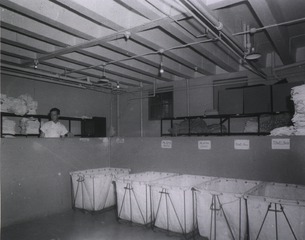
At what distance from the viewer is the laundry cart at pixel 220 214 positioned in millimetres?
2982

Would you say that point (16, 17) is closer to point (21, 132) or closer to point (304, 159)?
point (21, 132)

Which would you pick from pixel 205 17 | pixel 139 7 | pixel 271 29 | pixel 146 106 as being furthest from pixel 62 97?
pixel 271 29

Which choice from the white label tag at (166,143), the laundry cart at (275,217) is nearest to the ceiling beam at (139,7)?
the white label tag at (166,143)

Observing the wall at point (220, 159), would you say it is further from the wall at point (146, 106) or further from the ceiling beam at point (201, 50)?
the wall at point (146, 106)

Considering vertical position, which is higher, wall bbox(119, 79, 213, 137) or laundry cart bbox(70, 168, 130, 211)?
wall bbox(119, 79, 213, 137)

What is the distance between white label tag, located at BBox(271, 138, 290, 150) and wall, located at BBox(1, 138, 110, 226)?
3605 mm

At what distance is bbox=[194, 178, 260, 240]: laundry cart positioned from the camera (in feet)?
9.78

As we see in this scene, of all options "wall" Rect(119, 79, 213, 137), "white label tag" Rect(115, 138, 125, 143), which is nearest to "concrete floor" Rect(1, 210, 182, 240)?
"white label tag" Rect(115, 138, 125, 143)

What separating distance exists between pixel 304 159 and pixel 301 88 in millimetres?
951

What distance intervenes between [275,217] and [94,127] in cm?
600

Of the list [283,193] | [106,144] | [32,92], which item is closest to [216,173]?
[283,193]

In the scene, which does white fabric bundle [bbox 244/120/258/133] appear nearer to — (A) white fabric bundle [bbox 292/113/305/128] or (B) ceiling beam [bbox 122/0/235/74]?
(B) ceiling beam [bbox 122/0/235/74]

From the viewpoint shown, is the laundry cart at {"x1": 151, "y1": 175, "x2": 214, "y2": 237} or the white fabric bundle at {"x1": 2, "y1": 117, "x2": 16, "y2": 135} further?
the white fabric bundle at {"x1": 2, "y1": 117, "x2": 16, "y2": 135}

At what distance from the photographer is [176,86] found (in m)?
7.43
